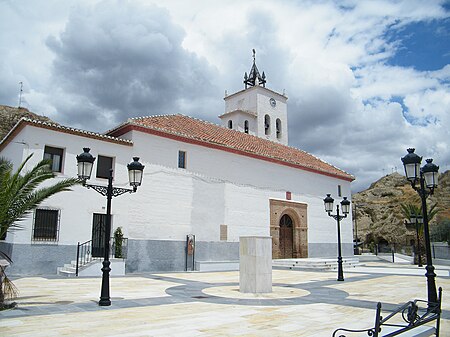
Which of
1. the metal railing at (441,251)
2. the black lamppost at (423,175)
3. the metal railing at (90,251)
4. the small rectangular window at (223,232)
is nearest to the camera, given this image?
the black lamppost at (423,175)

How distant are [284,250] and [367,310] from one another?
1776cm

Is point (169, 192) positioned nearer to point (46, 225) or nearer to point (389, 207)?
point (46, 225)

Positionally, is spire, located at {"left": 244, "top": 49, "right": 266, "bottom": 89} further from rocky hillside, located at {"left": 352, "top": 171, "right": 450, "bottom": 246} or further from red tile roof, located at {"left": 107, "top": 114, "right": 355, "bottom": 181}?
rocky hillside, located at {"left": 352, "top": 171, "right": 450, "bottom": 246}

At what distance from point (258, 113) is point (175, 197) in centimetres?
1695

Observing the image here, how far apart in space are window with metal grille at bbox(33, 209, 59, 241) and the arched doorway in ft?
47.5

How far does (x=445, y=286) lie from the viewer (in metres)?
13.0

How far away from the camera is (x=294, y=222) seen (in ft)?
87.0

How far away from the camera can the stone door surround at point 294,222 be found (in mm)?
24689

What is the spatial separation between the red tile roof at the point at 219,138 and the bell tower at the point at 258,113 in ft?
13.3

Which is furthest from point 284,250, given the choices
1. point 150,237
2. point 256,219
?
point 150,237

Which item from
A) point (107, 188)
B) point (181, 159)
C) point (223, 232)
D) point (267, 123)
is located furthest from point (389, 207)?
point (107, 188)

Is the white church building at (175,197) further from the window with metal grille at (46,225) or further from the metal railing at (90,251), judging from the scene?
the metal railing at (90,251)

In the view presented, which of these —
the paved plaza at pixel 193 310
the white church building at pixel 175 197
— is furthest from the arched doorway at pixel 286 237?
the paved plaza at pixel 193 310

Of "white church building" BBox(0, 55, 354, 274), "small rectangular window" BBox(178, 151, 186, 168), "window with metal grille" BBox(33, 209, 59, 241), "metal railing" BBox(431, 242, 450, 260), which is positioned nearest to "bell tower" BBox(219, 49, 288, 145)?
"white church building" BBox(0, 55, 354, 274)
